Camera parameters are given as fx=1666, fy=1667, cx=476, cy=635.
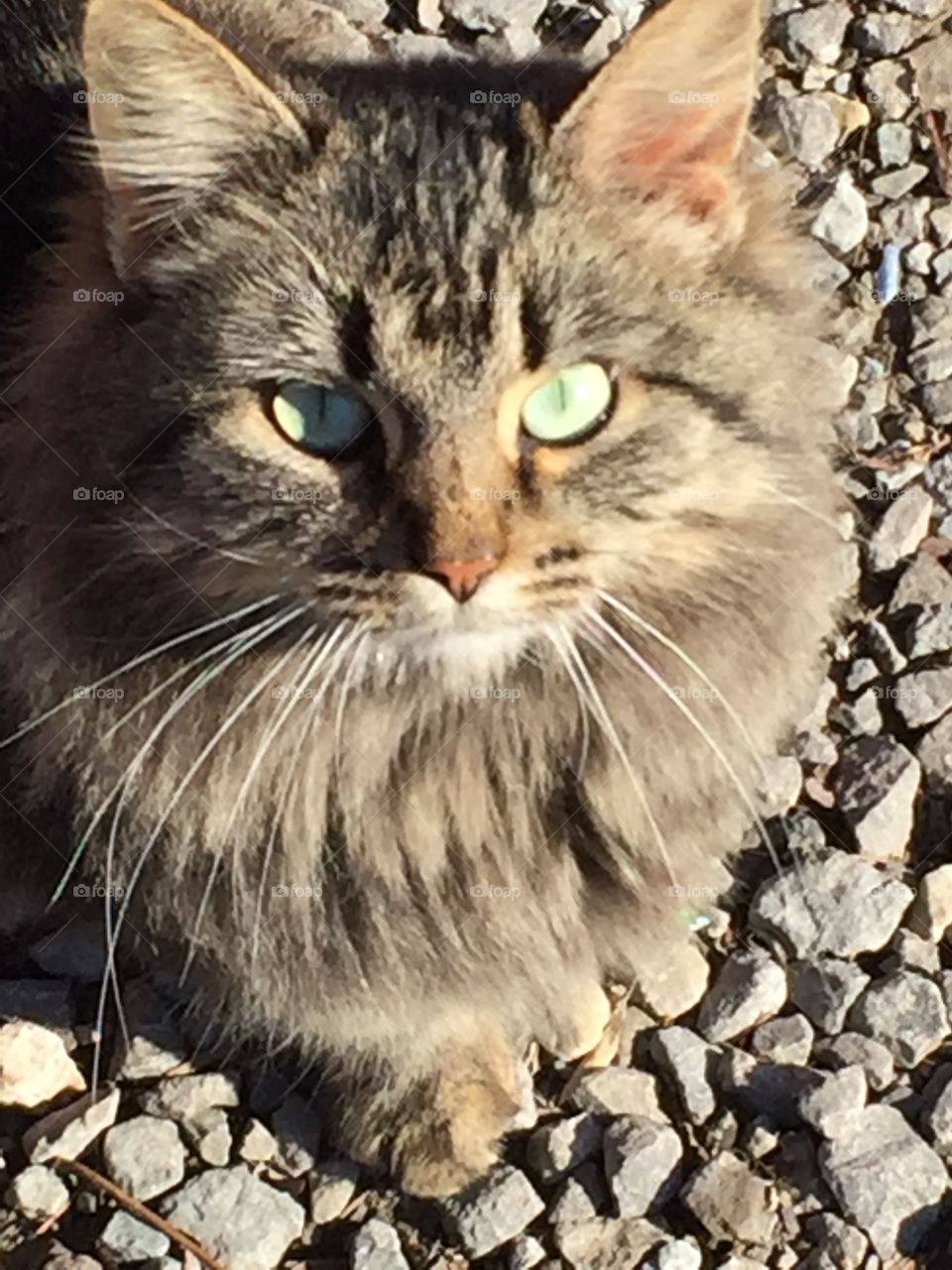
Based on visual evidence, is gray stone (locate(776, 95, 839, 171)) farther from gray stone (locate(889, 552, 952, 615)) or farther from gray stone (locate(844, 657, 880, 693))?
gray stone (locate(844, 657, 880, 693))

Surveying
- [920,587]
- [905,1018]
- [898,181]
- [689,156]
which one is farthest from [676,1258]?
[898,181]

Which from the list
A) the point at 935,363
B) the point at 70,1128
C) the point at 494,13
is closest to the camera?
the point at 70,1128

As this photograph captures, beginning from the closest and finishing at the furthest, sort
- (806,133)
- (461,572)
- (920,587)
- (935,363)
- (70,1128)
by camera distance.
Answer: (461,572) → (70,1128) → (920,587) → (935,363) → (806,133)

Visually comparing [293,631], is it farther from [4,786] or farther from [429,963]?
[4,786]

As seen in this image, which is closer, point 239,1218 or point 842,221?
point 239,1218

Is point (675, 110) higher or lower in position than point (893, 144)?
higher

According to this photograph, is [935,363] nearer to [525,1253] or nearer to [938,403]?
[938,403]

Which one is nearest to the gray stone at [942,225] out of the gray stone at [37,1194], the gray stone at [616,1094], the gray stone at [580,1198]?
the gray stone at [616,1094]

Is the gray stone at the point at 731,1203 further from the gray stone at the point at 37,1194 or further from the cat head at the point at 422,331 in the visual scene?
the cat head at the point at 422,331
